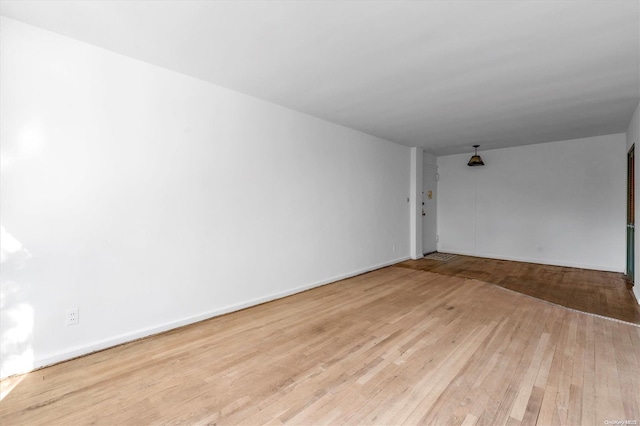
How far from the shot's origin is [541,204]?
6.22 meters

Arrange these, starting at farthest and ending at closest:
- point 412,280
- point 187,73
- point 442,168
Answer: point 442,168, point 412,280, point 187,73

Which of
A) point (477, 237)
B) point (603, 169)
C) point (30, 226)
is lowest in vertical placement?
point (477, 237)

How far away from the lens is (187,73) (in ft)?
9.73

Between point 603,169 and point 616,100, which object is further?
point 603,169

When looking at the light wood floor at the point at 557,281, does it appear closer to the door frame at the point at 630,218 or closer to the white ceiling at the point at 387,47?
the door frame at the point at 630,218

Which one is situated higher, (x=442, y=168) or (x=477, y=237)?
(x=442, y=168)

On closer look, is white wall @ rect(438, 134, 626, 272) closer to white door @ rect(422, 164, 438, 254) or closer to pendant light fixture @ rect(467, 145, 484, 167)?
white door @ rect(422, 164, 438, 254)

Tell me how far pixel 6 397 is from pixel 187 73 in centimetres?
292

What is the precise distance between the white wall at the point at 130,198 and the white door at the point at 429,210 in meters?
4.02

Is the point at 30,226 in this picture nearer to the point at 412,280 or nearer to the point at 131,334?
the point at 131,334

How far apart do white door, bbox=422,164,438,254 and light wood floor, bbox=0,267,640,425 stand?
4.01 m

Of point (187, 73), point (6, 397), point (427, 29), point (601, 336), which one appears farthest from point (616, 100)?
point (6, 397)

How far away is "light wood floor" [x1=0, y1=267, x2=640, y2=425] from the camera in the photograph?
68.5 inches

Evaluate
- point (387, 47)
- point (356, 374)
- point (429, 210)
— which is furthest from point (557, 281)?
point (387, 47)
